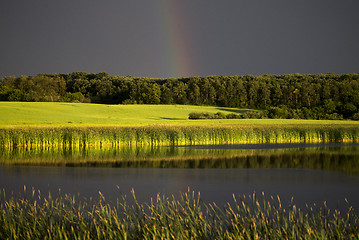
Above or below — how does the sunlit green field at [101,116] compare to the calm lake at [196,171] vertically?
above

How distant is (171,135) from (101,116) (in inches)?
729

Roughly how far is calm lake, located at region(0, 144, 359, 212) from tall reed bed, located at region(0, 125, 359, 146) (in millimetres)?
1414

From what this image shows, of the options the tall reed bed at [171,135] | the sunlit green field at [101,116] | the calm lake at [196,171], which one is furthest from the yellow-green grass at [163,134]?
the sunlit green field at [101,116]

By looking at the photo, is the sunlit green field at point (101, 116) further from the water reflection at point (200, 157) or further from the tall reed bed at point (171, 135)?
the water reflection at point (200, 157)

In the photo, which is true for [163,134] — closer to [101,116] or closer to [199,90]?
[101,116]

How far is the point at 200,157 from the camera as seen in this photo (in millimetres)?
24047

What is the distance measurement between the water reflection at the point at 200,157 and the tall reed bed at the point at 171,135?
1320 millimetres

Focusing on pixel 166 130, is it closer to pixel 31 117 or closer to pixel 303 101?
pixel 31 117

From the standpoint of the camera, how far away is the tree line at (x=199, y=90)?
65.2 meters

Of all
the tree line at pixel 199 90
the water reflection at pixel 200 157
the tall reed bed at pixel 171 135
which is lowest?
the water reflection at pixel 200 157

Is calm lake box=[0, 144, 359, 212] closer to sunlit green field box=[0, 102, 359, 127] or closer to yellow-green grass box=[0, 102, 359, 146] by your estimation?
yellow-green grass box=[0, 102, 359, 146]

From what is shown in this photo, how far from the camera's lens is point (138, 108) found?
5753 centimetres

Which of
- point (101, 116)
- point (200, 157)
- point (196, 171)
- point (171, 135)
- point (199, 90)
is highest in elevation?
point (199, 90)

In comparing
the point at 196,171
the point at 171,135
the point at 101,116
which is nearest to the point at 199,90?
the point at 101,116
